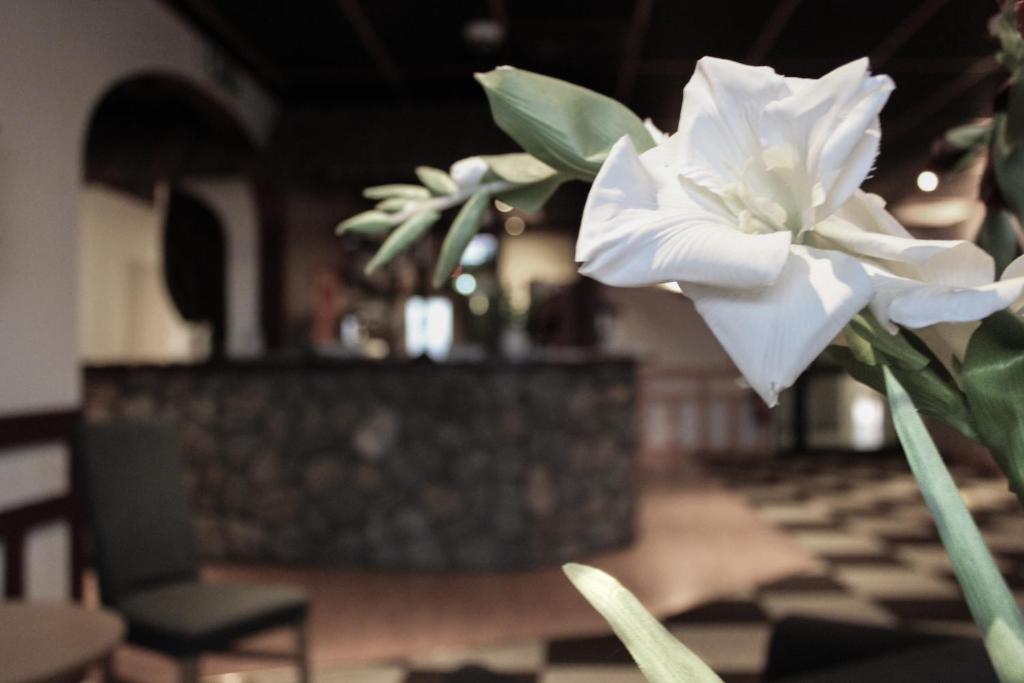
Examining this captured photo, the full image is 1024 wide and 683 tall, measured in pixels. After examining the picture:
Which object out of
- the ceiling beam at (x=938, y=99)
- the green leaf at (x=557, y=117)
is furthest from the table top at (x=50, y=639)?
the ceiling beam at (x=938, y=99)

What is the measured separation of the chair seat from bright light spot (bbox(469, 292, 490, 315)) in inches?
112

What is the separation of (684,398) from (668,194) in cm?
962

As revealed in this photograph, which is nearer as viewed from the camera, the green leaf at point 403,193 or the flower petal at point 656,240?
the flower petal at point 656,240

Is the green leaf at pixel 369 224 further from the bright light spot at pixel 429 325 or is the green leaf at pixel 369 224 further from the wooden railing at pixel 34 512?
the bright light spot at pixel 429 325

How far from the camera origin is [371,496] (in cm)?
462

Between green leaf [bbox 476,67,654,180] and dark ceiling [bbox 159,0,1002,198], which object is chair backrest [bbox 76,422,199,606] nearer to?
dark ceiling [bbox 159,0,1002,198]

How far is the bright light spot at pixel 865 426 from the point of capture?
921 centimetres

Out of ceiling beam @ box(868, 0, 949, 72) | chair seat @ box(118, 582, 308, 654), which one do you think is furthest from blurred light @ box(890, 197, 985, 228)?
ceiling beam @ box(868, 0, 949, 72)

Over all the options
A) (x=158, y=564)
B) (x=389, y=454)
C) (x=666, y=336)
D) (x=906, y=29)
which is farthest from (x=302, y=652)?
(x=666, y=336)

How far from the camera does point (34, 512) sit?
318 centimetres

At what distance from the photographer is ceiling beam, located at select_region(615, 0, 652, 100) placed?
4304 mm

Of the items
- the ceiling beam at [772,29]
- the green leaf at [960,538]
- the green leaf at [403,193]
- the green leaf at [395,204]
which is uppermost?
the ceiling beam at [772,29]

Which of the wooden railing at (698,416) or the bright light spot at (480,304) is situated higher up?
the bright light spot at (480,304)

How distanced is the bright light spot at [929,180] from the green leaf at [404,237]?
0.35 meters
